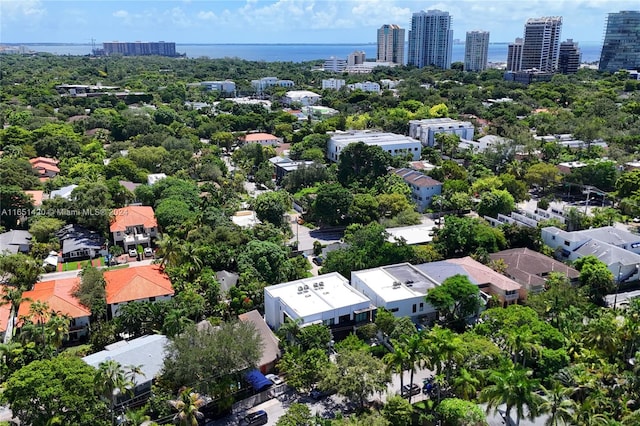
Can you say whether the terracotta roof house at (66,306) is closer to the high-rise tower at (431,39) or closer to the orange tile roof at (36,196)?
Answer: the orange tile roof at (36,196)

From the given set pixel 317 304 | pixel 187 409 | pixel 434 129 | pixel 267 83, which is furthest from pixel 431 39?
pixel 187 409

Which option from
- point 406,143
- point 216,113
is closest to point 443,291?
point 406,143

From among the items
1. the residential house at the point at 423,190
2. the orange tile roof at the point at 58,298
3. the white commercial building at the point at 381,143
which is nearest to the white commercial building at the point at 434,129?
the white commercial building at the point at 381,143

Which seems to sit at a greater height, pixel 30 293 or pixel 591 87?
pixel 591 87

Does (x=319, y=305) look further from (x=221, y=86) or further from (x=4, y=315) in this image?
(x=221, y=86)

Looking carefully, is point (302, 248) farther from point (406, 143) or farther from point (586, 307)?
point (406, 143)

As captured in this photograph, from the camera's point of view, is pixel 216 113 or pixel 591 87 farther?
pixel 591 87
